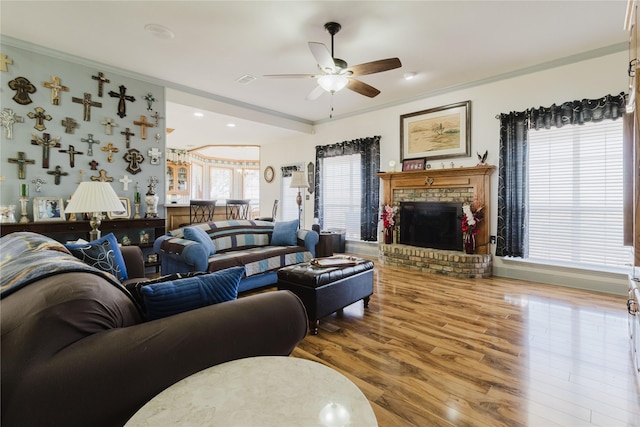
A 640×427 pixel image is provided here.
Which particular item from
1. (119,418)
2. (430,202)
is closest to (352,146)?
(430,202)

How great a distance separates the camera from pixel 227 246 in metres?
3.87

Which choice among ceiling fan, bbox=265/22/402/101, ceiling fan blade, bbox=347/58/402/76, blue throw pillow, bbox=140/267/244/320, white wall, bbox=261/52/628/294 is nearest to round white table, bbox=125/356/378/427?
blue throw pillow, bbox=140/267/244/320

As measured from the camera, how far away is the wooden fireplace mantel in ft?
14.1

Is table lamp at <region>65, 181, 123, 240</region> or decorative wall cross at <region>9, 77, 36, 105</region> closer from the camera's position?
table lamp at <region>65, 181, 123, 240</region>

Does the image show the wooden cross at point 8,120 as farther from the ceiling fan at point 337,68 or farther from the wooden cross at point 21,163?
the ceiling fan at point 337,68

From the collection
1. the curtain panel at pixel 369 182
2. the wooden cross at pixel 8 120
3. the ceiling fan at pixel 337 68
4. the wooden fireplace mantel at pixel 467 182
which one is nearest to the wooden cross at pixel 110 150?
the wooden cross at pixel 8 120

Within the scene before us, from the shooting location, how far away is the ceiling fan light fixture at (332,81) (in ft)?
10.1

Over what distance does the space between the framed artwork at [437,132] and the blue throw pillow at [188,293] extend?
4372 millimetres

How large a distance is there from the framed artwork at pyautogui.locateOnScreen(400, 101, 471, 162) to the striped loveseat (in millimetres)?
2441

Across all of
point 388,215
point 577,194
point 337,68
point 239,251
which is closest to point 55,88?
point 239,251

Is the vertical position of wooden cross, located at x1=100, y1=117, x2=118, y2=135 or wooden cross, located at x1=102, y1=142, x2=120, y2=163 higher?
wooden cross, located at x1=100, y1=117, x2=118, y2=135

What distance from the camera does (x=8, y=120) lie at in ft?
11.0

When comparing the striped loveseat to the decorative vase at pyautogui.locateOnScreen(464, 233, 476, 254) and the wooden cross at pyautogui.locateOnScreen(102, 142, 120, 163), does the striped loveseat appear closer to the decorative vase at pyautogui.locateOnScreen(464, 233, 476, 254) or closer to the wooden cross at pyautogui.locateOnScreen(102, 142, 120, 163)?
the wooden cross at pyautogui.locateOnScreen(102, 142, 120, 163)

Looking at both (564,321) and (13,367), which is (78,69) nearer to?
(13,367)
